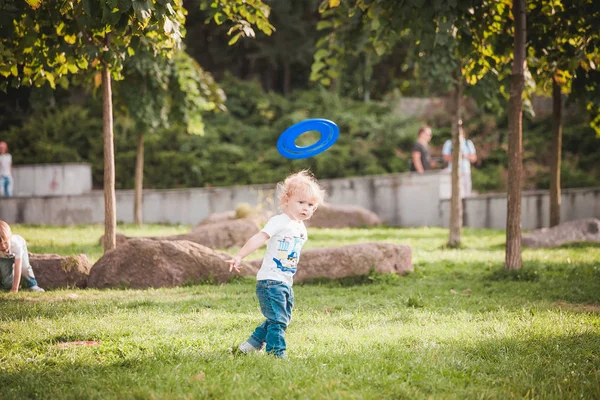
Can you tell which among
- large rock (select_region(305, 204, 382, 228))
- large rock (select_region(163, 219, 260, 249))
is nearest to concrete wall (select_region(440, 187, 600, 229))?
large rock (select_region(305, 204, 382, 228))

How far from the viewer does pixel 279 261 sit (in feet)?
16.7

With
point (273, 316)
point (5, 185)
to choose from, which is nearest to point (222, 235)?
point (273, 316)

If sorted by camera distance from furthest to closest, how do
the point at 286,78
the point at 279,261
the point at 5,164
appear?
the point at 286,78 → the point at 5,164 → the point at 279,261

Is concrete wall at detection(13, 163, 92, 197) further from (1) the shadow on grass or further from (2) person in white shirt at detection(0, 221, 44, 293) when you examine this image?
(1) the shadow on grass

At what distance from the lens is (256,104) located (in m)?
22.9

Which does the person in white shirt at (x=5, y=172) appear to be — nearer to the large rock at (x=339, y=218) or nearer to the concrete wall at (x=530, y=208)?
the large rock at (x=339, y=218)

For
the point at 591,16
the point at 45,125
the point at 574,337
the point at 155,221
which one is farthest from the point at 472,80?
the point at 45,125

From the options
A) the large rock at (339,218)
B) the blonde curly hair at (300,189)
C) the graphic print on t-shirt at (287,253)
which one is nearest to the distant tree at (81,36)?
the blonde curly hair at (300,189)

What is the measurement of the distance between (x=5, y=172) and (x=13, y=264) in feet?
38.3

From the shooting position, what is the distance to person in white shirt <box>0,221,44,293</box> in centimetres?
771

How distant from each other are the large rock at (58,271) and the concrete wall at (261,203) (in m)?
9.00

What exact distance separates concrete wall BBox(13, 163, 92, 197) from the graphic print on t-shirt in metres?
16.0

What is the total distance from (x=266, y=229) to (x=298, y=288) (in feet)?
11.1

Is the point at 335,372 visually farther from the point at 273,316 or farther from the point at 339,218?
the point at 339,218
